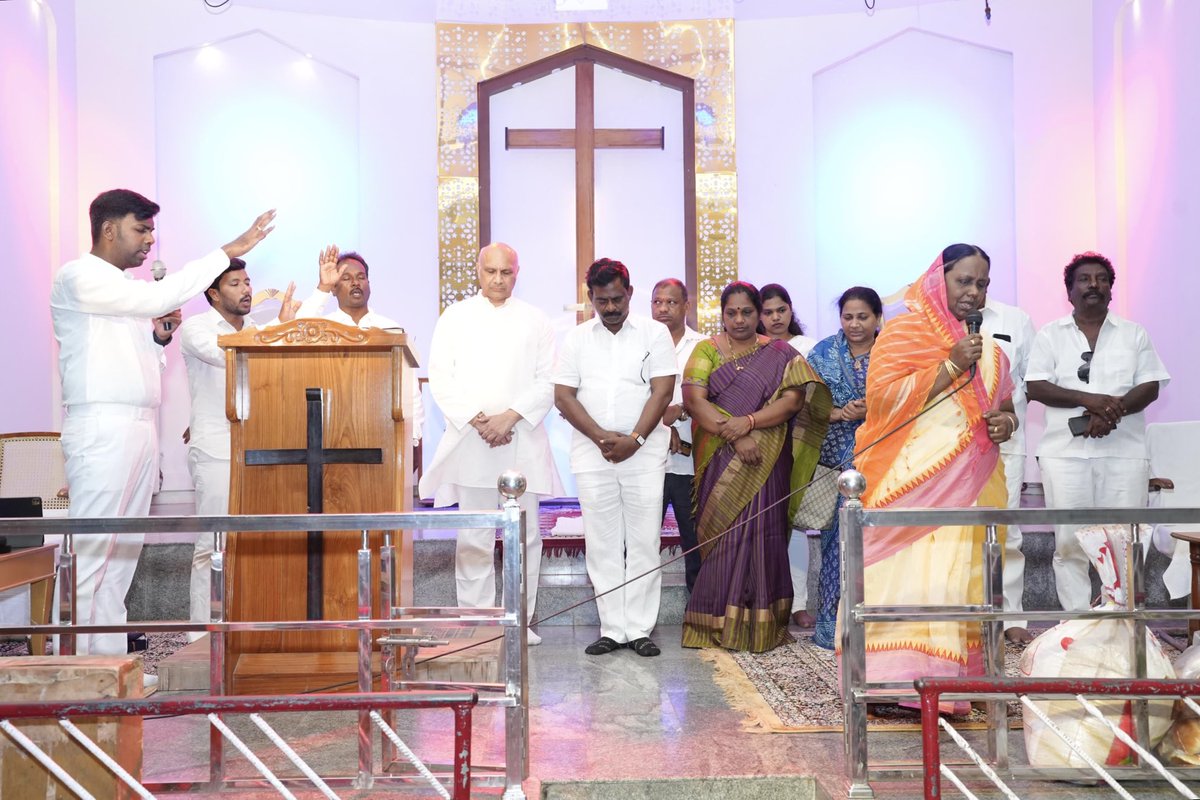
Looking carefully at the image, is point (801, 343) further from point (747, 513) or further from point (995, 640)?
point (995, 640)

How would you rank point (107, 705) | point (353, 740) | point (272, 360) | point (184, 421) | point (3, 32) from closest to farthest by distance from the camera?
point (107, 705) → point (353, 740) → point (272, 360) → point (3, 32) → point (184, 421)

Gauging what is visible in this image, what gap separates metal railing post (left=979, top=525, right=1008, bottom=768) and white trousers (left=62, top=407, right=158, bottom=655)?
3.30 m

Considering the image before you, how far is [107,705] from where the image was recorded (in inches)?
91.5

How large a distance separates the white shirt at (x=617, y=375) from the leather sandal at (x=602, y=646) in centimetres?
81

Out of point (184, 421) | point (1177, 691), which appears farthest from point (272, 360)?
point (184, 421)

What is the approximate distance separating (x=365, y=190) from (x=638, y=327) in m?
4.20

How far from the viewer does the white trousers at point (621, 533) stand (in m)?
5.21

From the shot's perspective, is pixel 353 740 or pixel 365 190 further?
pixel 365 190

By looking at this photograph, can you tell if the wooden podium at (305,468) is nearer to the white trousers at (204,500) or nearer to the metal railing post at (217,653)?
the metal railing post at (217,653)

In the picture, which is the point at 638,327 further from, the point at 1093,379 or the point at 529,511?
the point at 1093,379

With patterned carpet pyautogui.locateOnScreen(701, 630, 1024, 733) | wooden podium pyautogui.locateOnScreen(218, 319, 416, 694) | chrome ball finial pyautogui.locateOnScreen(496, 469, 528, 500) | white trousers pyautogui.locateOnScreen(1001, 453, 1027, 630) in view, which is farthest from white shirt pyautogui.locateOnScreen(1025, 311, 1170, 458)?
chrome ball finial pyautogui.locateOnScreen(496, 469, 528, 500)

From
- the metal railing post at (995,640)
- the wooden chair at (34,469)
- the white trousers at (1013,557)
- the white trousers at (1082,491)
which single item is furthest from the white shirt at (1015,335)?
the wooden chair at (34,469)

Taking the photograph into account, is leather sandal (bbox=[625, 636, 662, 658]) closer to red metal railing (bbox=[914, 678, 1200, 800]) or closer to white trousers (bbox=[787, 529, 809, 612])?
white trousers (bbox=[787, 529, 809, 612])

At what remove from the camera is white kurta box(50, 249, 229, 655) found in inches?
171
